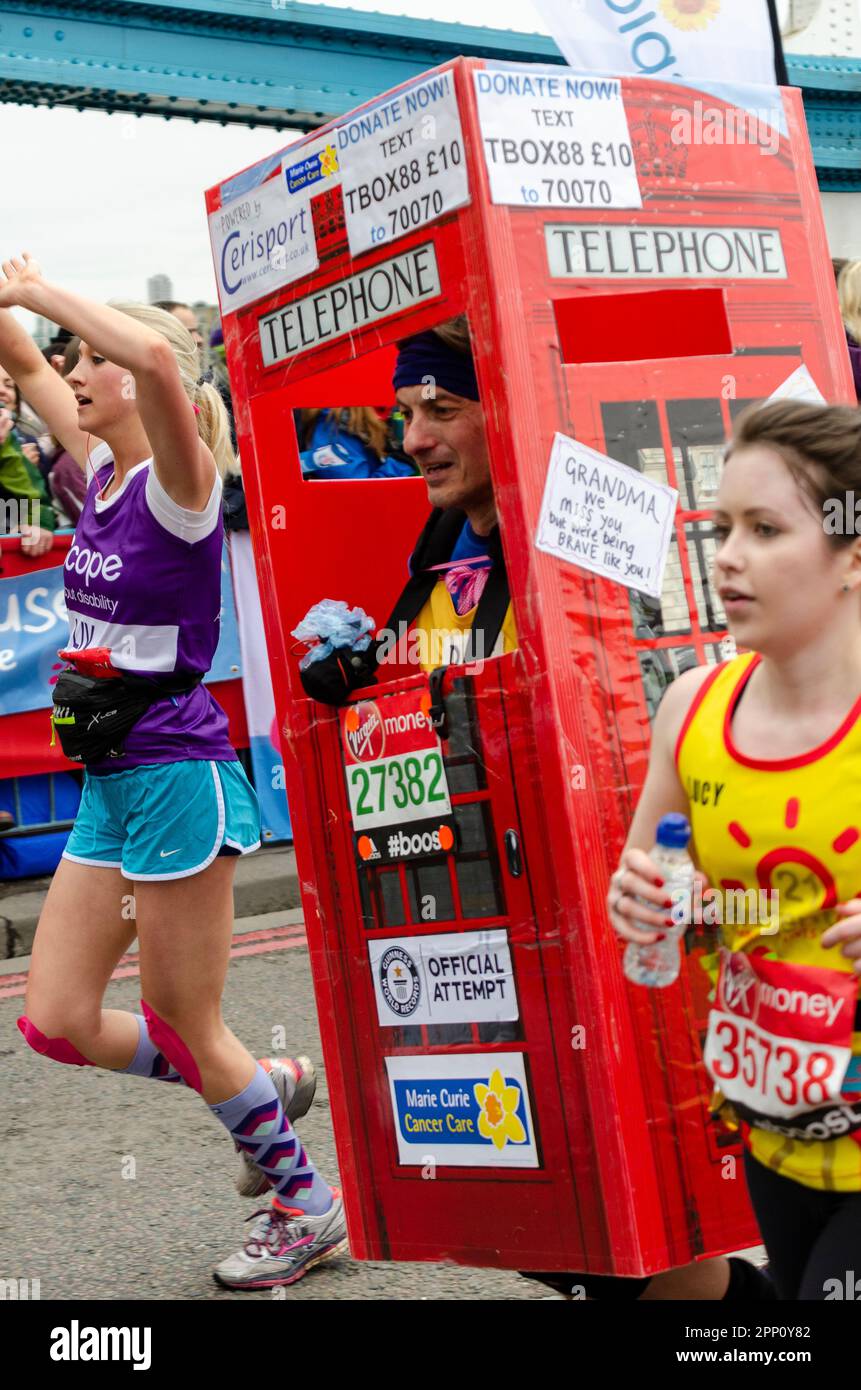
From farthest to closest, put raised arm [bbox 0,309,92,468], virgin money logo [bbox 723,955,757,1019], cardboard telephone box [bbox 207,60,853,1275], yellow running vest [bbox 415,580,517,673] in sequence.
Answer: raised arm [bbox 0,309,92,468]
yellow running vest [bbox 415,580,517,673]
cardboard telephone box [bbox 207,60,853,1275]
virgin money logo [bbox 723,955,757,1019]

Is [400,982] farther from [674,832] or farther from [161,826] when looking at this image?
[674,832]

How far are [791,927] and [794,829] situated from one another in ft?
0.43

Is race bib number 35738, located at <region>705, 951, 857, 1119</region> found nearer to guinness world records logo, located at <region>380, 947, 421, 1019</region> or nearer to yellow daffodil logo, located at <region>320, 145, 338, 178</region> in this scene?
guinness world records logo, located at <region>380, 947, 421, 1019</region>

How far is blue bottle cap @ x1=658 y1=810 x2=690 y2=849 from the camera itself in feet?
7.35

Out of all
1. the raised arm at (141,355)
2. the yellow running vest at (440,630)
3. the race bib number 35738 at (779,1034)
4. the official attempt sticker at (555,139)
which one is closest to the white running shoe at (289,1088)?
the yellow running vest at (440,630)

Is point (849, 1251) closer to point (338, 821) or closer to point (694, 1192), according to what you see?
point (694, 1192)

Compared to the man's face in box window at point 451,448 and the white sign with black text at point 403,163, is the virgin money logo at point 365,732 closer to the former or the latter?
the man's face in box window at point 451,448

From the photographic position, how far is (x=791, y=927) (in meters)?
2.24

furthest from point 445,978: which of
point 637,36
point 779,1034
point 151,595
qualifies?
point 637,36

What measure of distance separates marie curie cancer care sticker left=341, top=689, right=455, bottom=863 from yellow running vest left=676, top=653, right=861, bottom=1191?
31.3 inches

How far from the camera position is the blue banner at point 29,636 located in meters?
8.09

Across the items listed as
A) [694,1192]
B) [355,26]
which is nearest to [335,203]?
[694,1192]

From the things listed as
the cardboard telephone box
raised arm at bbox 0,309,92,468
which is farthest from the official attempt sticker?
raised arm at bbox 0,309,92,468
